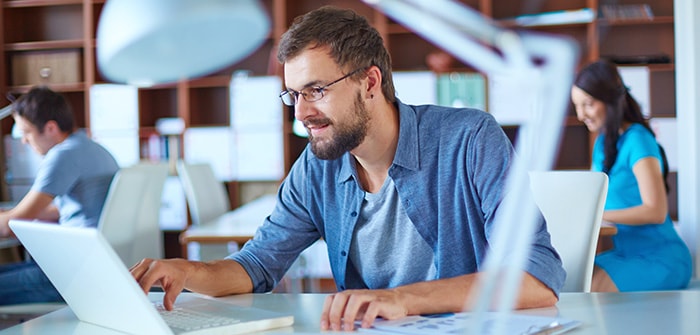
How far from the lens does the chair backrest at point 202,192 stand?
11.7ft

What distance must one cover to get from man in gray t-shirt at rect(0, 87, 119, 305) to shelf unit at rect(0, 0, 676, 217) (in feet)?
5.08

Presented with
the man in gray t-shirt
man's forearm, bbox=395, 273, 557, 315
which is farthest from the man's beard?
the man in gray t-shirt

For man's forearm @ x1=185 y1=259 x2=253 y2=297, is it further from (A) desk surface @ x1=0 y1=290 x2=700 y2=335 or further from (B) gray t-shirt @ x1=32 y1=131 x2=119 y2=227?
(B) gray t-shirt @ x1=32 y1=131 x2=119 y2=227

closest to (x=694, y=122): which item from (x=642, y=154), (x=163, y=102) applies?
(x=642, y=154)

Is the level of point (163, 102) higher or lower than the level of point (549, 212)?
higher

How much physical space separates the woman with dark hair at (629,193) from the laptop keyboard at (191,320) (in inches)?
58.5

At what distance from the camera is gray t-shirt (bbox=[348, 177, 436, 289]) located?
145 cm

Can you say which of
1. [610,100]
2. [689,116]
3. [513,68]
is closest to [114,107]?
[610,100]

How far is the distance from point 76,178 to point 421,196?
1818mm

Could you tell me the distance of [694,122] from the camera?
2.70 metres

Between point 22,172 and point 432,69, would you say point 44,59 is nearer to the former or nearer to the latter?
point 22,172

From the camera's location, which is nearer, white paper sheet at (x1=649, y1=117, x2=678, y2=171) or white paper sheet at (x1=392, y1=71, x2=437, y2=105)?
white paper sheet at (x1=649, y1=117, x2=678, y2=171)

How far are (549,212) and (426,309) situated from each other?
707mm

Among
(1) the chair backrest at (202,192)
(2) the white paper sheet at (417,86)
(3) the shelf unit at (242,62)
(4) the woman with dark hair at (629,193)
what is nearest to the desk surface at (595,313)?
(4) the woman with dark hair at (629,193)
